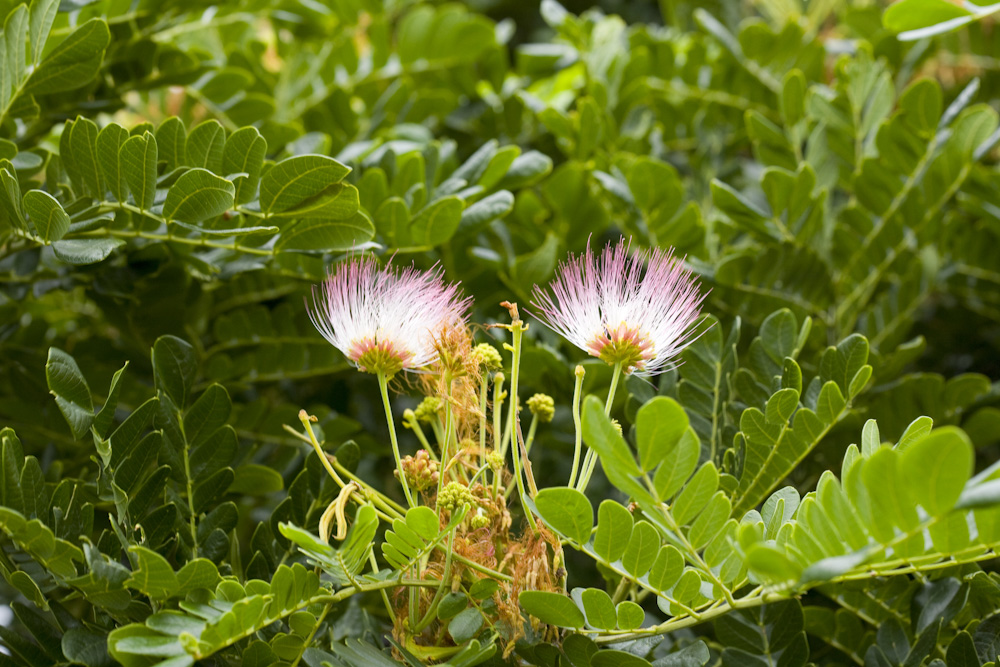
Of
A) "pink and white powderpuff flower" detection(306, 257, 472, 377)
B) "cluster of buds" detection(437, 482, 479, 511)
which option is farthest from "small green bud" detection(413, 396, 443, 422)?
"cluster of buds" detection(437, 482, 479, 511)

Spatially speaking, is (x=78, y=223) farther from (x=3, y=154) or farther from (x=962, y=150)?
(x=962, y=150)

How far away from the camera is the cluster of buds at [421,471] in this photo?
829mm

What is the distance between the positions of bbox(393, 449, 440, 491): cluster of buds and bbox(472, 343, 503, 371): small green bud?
11 cm

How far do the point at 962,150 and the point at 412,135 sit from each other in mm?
879

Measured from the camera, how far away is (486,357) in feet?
2.85

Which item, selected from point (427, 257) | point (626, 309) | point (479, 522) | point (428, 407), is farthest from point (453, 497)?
point (427, 257)

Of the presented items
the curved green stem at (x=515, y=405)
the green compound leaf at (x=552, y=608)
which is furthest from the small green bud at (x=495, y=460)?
the green compound leaf at (x=552, y=608)

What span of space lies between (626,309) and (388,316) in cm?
24

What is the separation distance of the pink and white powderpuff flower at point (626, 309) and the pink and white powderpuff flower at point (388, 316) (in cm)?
12

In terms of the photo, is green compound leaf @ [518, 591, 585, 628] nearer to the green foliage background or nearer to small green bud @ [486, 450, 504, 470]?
the green foliage background

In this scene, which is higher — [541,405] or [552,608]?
[541,405]

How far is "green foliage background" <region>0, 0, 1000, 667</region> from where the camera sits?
876 millimetres

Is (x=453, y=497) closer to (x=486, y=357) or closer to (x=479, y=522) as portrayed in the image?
(x=479, y=522)

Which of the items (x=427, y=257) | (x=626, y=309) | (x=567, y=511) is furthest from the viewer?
(x=427, y=257)
